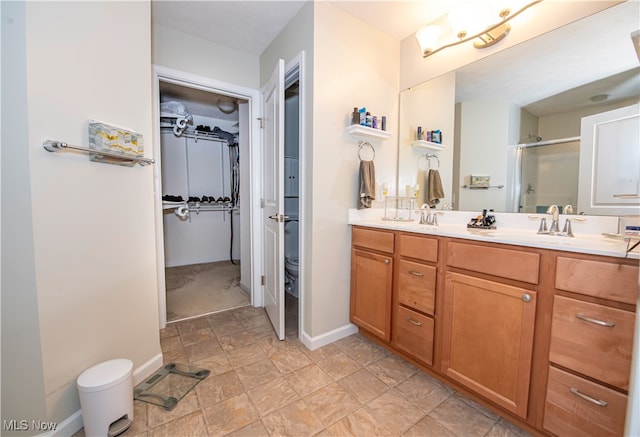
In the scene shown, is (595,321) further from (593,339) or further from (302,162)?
(302,162)

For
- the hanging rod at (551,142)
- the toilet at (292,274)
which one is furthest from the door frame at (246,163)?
the hanging rod at (551,142)

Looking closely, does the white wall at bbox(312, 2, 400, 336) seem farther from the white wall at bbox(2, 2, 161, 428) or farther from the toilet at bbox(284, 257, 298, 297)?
the white wall at bbox(2, 2, 161, 428)

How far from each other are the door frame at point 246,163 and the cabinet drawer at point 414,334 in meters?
1.44

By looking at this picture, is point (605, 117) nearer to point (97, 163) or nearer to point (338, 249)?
point (338, 249)

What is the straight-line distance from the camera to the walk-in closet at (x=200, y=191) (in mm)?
3398

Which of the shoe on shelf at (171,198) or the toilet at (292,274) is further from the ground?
the shoe on shelf at (171,198)

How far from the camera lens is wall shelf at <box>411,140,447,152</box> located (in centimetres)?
202

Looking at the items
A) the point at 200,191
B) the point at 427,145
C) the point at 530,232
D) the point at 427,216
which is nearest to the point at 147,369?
the point at 427,216

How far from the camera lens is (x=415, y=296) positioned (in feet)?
5.13

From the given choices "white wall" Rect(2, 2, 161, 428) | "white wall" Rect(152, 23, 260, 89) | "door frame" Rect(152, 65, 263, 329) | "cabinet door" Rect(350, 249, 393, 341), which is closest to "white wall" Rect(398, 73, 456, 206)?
"cabinet door" Rect(350, 249, 393, 341)

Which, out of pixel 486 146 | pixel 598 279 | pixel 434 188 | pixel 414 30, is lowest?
pixel 598 279

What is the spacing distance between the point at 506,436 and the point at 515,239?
915 millimetres

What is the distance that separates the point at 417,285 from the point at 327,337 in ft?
2.69

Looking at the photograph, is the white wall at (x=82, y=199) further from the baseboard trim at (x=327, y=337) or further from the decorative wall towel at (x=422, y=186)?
the decorative wall towel at (x=422, y=186)
